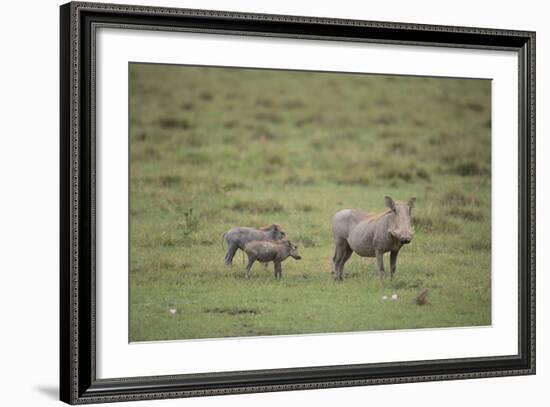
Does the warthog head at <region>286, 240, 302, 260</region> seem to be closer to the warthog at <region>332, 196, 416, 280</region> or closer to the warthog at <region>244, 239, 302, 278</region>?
the warthog at <region>244, 239, 302, 278</region>

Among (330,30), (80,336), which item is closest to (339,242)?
(330,30)

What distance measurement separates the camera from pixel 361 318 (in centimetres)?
950

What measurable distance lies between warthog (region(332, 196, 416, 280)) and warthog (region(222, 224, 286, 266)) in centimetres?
49

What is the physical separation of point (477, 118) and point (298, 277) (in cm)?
205

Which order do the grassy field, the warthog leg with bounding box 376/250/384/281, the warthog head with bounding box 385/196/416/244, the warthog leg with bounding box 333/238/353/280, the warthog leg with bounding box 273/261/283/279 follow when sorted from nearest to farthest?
the grassy field
the warthog leg with bounding box 273/261/283/279
the warthog leg with bounding box 333/238/353/280
the warthog leg with bounding box 376/250/384/281
the warthog head with bounding box 385/196/416/244

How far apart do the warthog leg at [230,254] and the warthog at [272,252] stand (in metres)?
0.09

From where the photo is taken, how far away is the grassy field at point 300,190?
359 inches

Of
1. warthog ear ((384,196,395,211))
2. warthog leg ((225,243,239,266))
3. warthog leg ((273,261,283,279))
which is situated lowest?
warthog leg ((273,261,283,279))

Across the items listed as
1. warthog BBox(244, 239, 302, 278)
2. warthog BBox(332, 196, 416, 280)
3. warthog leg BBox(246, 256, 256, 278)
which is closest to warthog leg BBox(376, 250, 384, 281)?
warthog BBox(332, 196, 416, 280)

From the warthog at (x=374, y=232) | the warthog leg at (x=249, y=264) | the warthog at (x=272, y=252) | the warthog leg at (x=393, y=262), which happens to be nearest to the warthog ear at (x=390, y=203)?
the warthog at (x=374, y=232)

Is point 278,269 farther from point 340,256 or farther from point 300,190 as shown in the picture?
point 300,190

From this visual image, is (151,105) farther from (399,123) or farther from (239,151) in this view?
(399,123)

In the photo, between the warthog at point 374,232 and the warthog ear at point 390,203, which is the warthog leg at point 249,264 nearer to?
the warthog at point 374,232

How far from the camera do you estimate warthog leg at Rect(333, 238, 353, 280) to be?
9.64 metres
